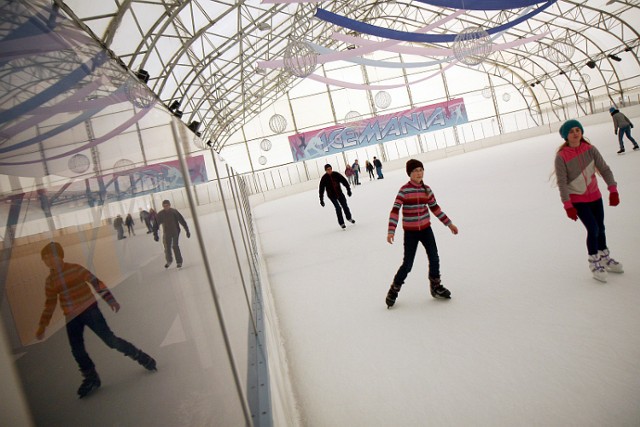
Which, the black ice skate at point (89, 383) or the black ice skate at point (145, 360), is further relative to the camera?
the black ice skate at point (145, 360)

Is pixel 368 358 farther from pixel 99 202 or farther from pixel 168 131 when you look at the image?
pixel 99 202

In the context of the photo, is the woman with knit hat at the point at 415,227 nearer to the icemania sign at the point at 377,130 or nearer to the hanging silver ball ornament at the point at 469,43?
the hanging silver ball ornament at the point at 469,43

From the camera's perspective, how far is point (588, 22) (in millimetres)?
21656

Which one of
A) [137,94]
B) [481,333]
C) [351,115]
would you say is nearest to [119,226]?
[137,94]

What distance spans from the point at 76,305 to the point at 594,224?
3.38 meters

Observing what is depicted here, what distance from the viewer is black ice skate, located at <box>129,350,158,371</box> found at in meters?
0.55

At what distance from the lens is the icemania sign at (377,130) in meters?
25.2

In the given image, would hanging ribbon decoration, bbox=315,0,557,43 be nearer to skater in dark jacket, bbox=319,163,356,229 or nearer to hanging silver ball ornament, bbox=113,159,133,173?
skater in dark jacket, bbox=319,163,356,229

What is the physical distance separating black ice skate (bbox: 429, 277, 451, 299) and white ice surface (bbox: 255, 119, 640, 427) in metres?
0.05

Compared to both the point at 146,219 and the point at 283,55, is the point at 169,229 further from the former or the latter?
the point at 283,55

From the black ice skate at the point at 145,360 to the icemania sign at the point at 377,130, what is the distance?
24.8 meters

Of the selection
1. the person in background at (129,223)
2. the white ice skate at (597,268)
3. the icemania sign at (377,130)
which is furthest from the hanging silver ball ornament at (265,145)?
the person in background at (129,223)

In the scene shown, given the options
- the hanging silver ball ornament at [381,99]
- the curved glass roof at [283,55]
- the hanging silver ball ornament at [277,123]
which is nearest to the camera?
the curved glass roof at [283,55]

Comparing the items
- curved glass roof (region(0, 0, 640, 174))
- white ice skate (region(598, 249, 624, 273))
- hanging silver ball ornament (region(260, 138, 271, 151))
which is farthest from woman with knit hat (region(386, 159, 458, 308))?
hanging silver ball ornament (region(260, 138, 271, 151))
